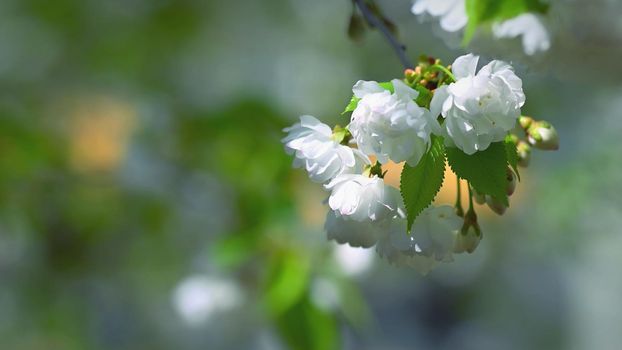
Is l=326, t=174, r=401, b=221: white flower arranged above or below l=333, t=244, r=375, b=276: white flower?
below

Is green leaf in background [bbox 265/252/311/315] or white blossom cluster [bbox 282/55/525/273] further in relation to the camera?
green leaf in background [bbox 265/252/311/315]

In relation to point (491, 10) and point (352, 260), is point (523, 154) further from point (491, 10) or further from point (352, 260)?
point (352, 260)

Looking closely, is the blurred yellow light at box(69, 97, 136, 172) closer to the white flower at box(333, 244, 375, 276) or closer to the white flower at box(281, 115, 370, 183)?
the white flower at box(333, 244, 375, 276)

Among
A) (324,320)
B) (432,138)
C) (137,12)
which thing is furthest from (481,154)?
(137,12)

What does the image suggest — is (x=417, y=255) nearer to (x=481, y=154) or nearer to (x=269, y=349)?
(x=481, y=154)

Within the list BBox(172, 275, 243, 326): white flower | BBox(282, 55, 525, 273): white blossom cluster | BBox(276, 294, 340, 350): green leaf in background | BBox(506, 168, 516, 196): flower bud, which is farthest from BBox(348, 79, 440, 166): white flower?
BBox(172, 275, 243, 326): white flower
